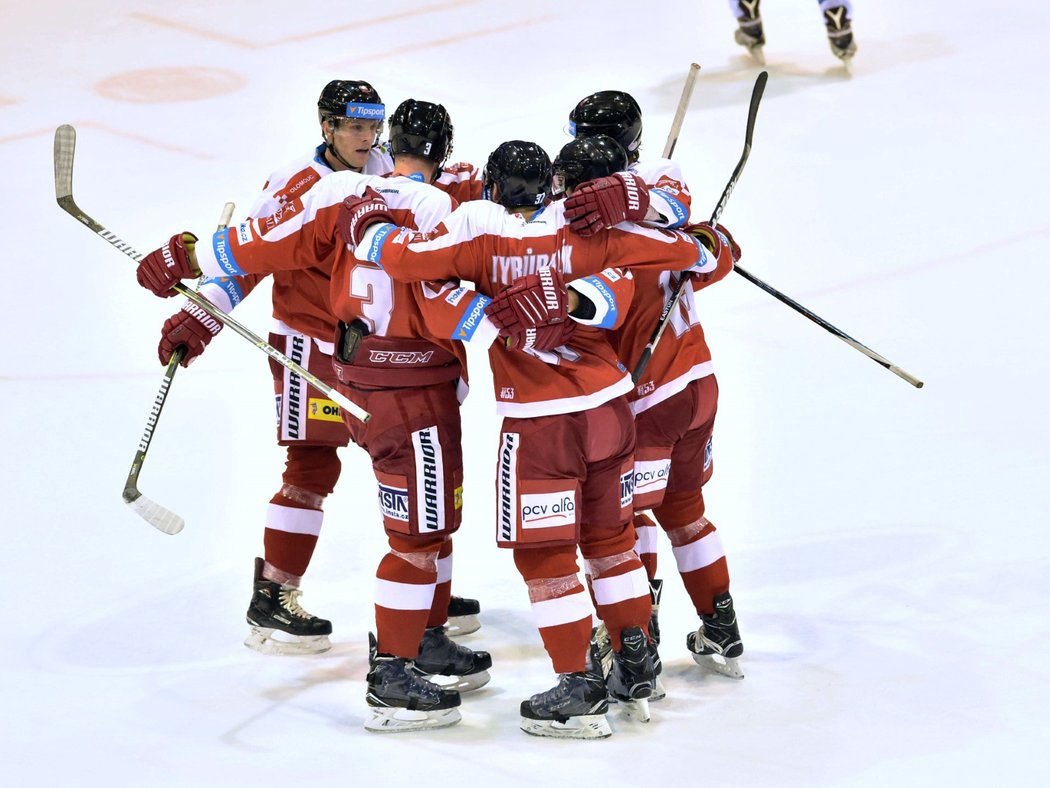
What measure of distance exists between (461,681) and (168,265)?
128 centimetres

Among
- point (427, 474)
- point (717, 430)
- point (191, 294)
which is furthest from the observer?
point (717, 430)

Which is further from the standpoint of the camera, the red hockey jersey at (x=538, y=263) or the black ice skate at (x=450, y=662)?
the black ice skate at (x=450, y=662)

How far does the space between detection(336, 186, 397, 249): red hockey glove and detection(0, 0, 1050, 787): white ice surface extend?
1182 millimetres

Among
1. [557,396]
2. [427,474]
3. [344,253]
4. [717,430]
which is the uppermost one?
[344,253]

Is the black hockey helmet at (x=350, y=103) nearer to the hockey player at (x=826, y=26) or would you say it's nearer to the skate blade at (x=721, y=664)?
the skate blade at (x=721, y=664)

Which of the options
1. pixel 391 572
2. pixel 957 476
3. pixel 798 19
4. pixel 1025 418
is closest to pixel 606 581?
pixel 391 572

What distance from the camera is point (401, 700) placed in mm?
4051

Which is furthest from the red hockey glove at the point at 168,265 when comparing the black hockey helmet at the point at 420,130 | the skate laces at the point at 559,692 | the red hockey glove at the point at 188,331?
the skate laces at the point at 559,692

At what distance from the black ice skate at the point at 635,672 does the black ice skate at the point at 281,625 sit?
936 mm

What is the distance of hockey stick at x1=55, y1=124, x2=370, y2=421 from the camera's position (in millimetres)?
4062

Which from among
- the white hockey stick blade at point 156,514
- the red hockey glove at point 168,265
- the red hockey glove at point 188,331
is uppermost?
the red hockey glove at point 168,265

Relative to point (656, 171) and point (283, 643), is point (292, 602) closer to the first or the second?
point (283, 643)

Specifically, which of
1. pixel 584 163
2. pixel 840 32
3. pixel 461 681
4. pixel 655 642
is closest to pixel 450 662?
pixel 461 681

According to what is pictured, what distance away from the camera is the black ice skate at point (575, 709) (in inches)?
156
